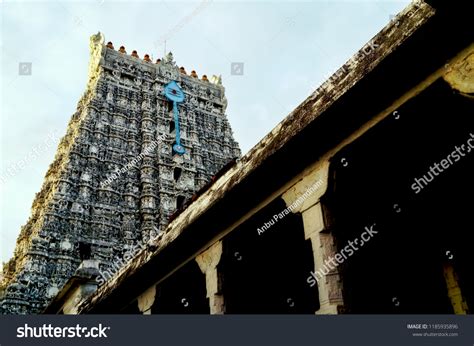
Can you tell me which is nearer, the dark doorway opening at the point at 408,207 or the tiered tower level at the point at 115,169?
the dark doorway opening at the point at 408,207

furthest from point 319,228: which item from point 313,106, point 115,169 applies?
point 115,169
